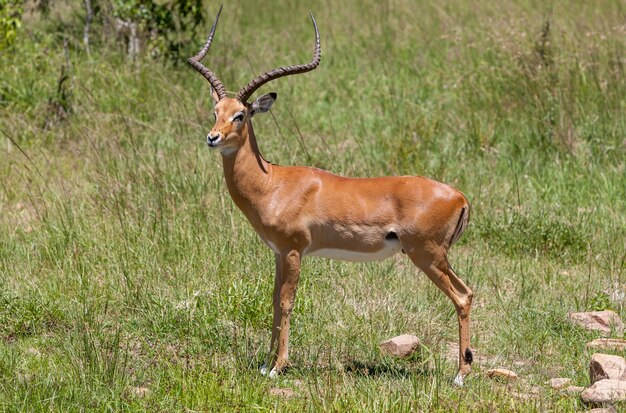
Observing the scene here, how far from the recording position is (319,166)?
8.41 meters

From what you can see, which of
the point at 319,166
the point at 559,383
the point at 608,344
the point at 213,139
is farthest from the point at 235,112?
the point at 319,166

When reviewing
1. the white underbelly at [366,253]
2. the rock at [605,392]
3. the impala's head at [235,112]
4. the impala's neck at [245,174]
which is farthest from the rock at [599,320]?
the impala's head at [235,112]

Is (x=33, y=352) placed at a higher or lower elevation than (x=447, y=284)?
lower

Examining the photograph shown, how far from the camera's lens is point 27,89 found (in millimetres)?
9625

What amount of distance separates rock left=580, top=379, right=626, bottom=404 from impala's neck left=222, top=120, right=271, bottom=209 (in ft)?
6.11

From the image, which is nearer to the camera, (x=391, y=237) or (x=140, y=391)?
(x=140, y=391)

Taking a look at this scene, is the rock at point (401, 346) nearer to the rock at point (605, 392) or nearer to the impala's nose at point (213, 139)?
the rock at point (605, 392)

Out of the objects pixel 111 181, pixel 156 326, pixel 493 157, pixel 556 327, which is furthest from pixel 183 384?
pixel 493 157

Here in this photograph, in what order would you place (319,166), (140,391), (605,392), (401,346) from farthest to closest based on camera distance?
1. (319,166)
2. (401,346)
3. (140,391)
4. (605,392)

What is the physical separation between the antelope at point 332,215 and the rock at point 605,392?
0.64 meters

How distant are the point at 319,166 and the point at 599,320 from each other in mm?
3002

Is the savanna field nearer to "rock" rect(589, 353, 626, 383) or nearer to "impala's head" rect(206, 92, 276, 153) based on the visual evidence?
"rock" rect(589, 353, 626, 383)

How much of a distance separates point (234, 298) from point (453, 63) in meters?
6.05

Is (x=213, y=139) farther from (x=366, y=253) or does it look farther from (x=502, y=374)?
(x=502, y=374)
